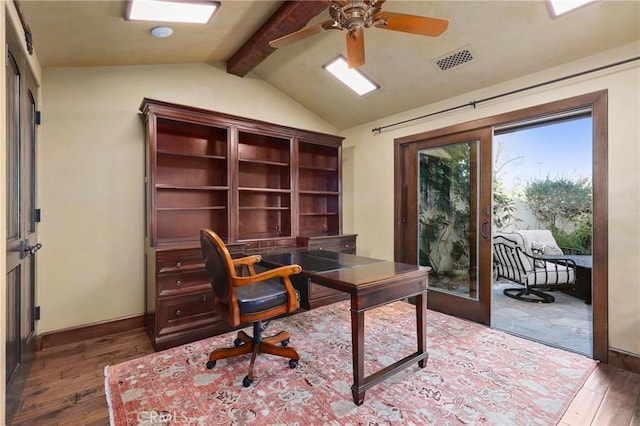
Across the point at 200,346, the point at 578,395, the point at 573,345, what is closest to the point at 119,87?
the point at 200,346

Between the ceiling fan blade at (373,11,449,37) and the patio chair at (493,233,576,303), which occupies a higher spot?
the ceiling fan blade at (373,11,449,37)

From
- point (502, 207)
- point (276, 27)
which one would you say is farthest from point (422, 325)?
point (502, 207)

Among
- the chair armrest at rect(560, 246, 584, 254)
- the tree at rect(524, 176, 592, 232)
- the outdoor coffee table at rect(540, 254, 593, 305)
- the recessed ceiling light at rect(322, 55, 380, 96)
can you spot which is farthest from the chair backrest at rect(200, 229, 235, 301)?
the tree at rect(524, 176, 592, 232)

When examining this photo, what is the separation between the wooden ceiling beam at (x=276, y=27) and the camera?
2.39 m

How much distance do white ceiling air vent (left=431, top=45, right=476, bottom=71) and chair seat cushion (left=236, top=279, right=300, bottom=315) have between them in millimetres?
2594

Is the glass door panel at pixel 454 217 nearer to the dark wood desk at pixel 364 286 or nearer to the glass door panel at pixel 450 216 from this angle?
the glass door panel at pixel 450 216

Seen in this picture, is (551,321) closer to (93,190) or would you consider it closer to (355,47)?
(355,47)

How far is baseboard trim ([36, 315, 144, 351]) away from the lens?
2.72 metres

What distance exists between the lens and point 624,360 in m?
2.35

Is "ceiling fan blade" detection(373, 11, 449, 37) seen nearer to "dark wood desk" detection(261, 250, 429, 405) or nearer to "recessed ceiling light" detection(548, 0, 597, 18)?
"recessed ceiling light" detection(548, 0, 597, 18)

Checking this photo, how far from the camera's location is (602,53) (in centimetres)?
244

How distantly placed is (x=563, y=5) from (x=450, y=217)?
2.11 m

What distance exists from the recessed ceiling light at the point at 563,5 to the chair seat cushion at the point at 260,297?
113 inches

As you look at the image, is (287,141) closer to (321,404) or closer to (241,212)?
(241,212)
